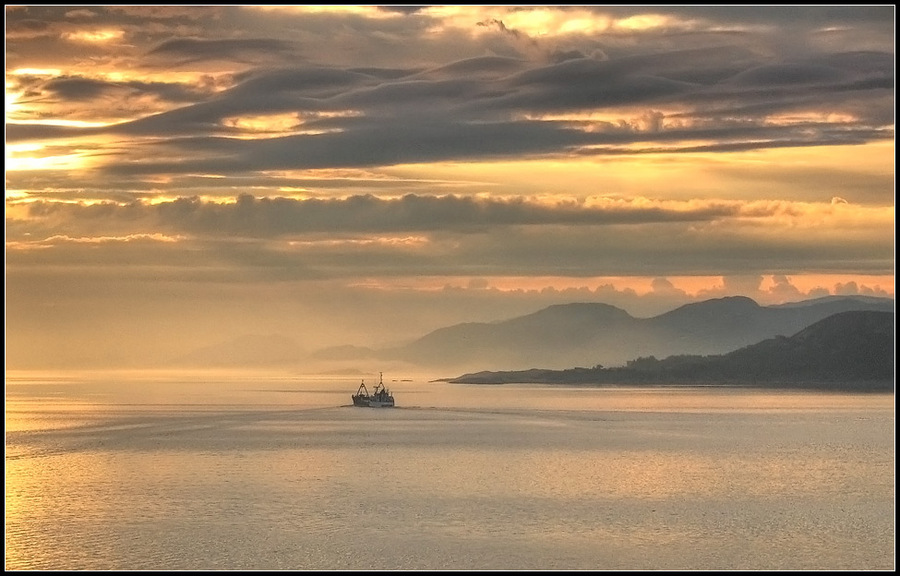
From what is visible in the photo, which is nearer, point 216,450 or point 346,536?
point 346,536

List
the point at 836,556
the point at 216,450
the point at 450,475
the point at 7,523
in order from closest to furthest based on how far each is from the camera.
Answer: the point at 836,556 < the point at 7,523 < the point at 450,475 < the point at 216,450

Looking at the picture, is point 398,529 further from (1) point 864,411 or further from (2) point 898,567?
(1) point 864,411

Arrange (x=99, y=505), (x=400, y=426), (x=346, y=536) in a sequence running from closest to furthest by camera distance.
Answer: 1. (x=346, y=536)
2. (x=99, y=505)
3. (x=400, y=426)

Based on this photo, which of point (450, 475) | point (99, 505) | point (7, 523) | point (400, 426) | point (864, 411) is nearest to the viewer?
point (7, 523)

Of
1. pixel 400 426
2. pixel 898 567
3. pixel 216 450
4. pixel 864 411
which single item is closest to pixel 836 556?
pixel 898 567

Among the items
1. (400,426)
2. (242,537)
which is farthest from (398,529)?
(400,426)

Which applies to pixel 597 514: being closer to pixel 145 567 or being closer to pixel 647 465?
pixel 145 567
